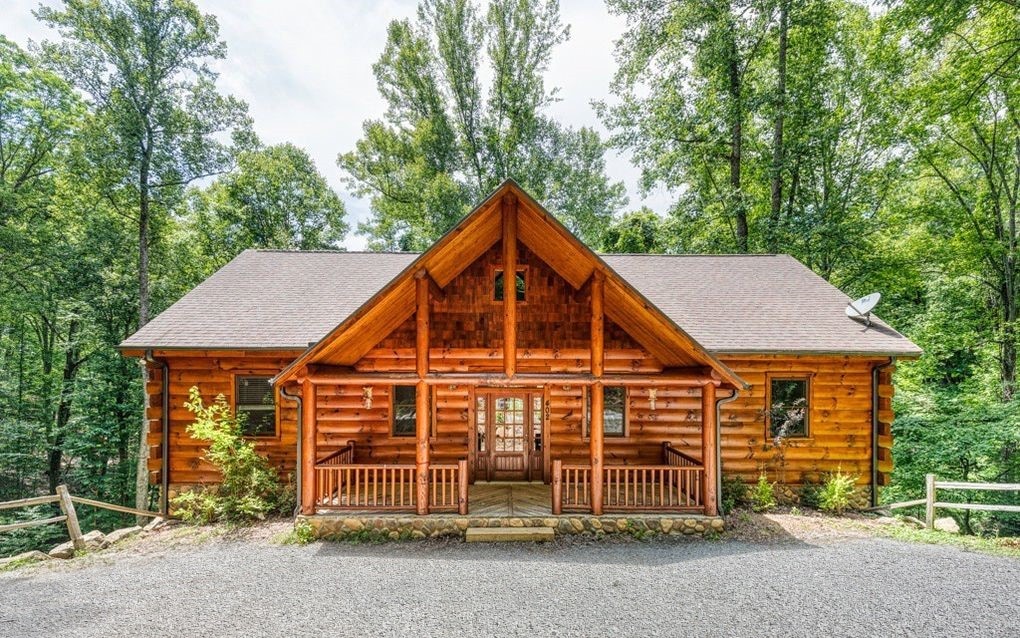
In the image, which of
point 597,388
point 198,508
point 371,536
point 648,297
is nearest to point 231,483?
point 198,508

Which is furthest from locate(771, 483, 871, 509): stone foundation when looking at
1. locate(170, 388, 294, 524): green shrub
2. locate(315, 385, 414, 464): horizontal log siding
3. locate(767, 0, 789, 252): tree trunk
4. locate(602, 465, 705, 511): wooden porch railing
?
locate(767, 0, 789, 252): tree trunk

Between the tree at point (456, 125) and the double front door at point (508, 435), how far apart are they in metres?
11.5

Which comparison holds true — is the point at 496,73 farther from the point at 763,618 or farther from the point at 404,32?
the point at 763,618

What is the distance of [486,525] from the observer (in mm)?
6711

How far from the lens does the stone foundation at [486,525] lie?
21.9 ft

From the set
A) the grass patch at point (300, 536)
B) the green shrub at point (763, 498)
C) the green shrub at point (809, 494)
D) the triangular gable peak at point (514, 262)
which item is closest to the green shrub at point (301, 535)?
the grass patch at point (300, 536)

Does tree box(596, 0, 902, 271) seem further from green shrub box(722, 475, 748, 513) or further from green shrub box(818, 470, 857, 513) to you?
green shrub box(722, 475, 748, 513)

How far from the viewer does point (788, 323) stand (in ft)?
29.2

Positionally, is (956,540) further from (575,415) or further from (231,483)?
(231,483)

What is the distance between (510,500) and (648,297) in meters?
5.89

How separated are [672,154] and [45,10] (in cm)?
2047

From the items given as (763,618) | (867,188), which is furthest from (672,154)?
(763,618)

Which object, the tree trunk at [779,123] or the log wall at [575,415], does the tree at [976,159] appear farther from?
the log wall at [575,415]

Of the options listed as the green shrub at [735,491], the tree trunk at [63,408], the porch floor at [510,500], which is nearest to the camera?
the porch floor at [510,500]
